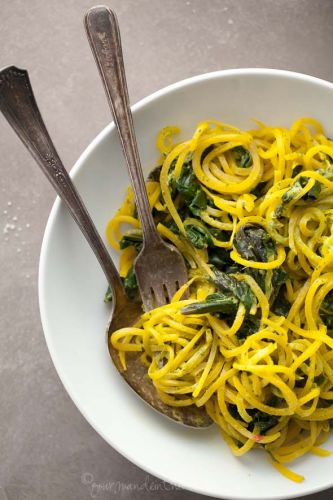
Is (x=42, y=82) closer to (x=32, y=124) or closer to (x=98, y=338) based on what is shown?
(x=32, y=124)

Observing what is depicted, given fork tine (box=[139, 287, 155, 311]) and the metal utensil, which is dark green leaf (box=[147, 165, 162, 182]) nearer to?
the metal utensil

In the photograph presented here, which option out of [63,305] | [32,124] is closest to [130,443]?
[63,305]

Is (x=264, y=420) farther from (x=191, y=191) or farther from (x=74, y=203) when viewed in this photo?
(x=74, y=203)

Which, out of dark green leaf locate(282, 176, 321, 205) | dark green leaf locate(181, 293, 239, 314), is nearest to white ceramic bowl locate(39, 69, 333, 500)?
dark green leaf locate(282, 176, 321, 205)

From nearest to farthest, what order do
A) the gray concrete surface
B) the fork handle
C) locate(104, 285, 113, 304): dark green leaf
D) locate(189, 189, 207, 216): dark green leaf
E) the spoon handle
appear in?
the spoon handle
the fork handle
locate(189, 189, 207, 216): dark green leaf
locate(104, 285, 113, 304): dark green leaf
the gray concrete surface

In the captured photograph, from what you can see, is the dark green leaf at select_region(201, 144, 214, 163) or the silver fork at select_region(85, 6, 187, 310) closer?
the silver fork at select_region(85, 6, 187, 310)

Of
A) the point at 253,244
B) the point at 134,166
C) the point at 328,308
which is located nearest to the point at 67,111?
the point at 134,166
